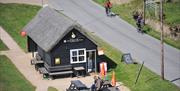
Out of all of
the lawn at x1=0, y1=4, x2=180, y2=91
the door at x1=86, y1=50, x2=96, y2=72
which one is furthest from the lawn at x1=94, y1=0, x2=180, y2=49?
the door at x1=86, y1=50, x2=96, y2=72

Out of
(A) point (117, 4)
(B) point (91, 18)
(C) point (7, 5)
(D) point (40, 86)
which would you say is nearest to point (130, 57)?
(D) point (40, 86)

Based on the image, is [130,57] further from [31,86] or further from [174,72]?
[31,86]

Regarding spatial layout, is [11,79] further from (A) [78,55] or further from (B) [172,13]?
(B) [172,13]

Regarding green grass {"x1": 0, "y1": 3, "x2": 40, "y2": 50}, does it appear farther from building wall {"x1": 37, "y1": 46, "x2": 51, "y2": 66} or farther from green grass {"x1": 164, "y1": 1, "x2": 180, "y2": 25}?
green grass {"x1": 164, "y1": 1, "x2": 180, "y2": 25}

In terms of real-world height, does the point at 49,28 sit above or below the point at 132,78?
above

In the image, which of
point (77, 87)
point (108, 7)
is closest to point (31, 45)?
point (108, 7)

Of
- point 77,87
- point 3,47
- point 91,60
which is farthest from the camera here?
point 3,47

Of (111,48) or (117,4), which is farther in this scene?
(117,4)
